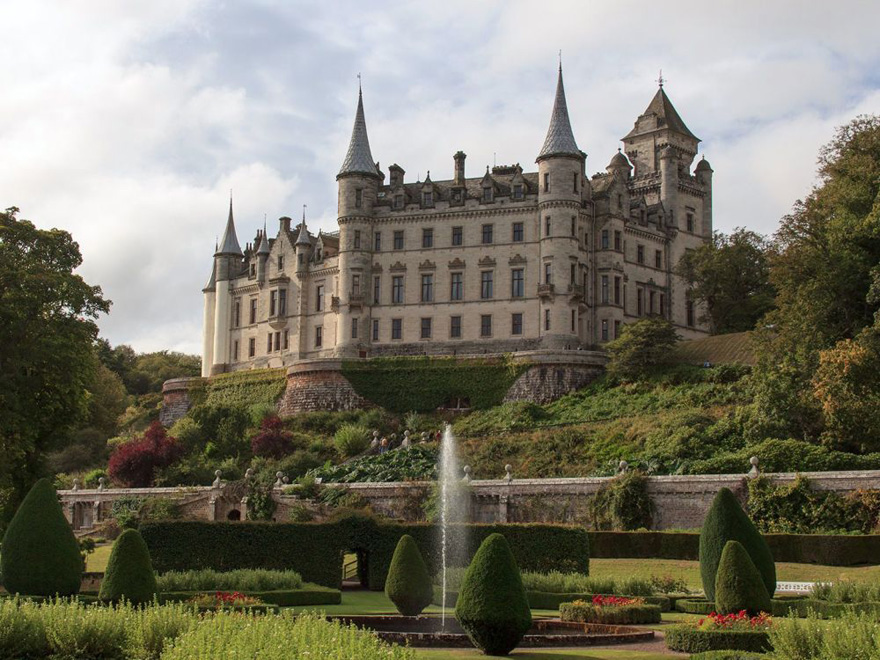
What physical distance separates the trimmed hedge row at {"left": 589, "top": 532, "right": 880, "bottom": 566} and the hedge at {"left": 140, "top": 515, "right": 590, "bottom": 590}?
3359mm

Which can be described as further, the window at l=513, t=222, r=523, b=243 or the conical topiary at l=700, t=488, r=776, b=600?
the window at l=513, t=222, r=523, b=243

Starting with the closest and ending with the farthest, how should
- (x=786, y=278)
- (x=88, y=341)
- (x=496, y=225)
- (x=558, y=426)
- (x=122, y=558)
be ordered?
(x=122, y=558)
(x=88, y=341)
(x=786, y=278)
(x=558, y=426)
(x=496, y=225)

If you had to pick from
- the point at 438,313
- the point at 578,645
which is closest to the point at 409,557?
the point at 578,645

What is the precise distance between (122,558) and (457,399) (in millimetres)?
42577

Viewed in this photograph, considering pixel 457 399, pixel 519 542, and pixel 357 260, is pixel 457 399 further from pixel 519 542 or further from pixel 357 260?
pixel 519 542

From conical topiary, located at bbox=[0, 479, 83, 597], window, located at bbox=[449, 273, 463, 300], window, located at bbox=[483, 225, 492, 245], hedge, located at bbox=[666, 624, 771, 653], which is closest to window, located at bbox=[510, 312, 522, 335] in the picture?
window, located at bbox=[449, 273, 463, 300]

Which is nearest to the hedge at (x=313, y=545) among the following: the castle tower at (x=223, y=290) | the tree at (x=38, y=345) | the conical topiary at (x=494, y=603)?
the tree at (x=38, y=345)

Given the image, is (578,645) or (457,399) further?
(457,399)

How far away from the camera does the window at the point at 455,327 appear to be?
70.4 metres

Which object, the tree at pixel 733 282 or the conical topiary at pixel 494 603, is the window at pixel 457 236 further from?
the conical topiary at pixel 494 603

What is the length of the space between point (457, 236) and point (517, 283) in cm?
474

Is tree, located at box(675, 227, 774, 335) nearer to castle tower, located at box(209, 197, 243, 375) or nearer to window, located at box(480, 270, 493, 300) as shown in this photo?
window, located at box(480, 270, 493, 300)

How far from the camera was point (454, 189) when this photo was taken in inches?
2842

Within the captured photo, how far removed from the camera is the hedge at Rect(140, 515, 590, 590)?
34406 mm
